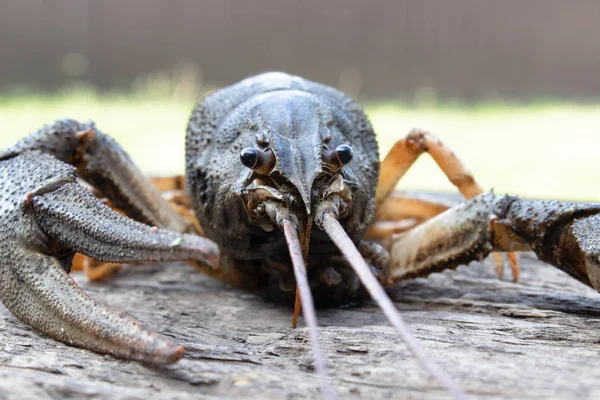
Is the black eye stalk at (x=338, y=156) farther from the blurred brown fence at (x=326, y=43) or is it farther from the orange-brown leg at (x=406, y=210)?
the blurred brown fence at (x=326, y=43)

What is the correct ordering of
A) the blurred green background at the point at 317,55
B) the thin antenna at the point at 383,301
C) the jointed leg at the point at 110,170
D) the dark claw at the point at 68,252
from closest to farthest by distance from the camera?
the thin antenna at the point at 383,301, the dark claw at the point at 68,252, the jointed leg at the point at 110,170, the blurred green background at the point at 317,55

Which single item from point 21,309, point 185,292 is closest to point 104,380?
point 21,309

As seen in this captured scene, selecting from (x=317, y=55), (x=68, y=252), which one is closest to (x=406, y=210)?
(x=68, y=252)

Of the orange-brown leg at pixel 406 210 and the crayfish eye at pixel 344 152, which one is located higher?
the crayfish eye at pixel 344 152

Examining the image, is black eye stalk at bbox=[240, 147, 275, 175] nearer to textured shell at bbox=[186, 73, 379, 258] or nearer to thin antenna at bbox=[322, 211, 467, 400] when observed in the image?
textured shell at bbox=[186, 73, 379, 258]

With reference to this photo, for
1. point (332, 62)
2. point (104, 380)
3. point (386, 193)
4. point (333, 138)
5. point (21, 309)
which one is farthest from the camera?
point (332, 62)

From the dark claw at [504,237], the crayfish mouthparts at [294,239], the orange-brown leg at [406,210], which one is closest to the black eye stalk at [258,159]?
the crayfish mouthparts at [294,239]

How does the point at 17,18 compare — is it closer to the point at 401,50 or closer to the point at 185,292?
the point at 401,50

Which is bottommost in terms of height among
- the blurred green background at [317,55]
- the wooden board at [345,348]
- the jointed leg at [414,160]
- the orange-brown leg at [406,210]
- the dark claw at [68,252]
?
the wooden board at [345,348]
